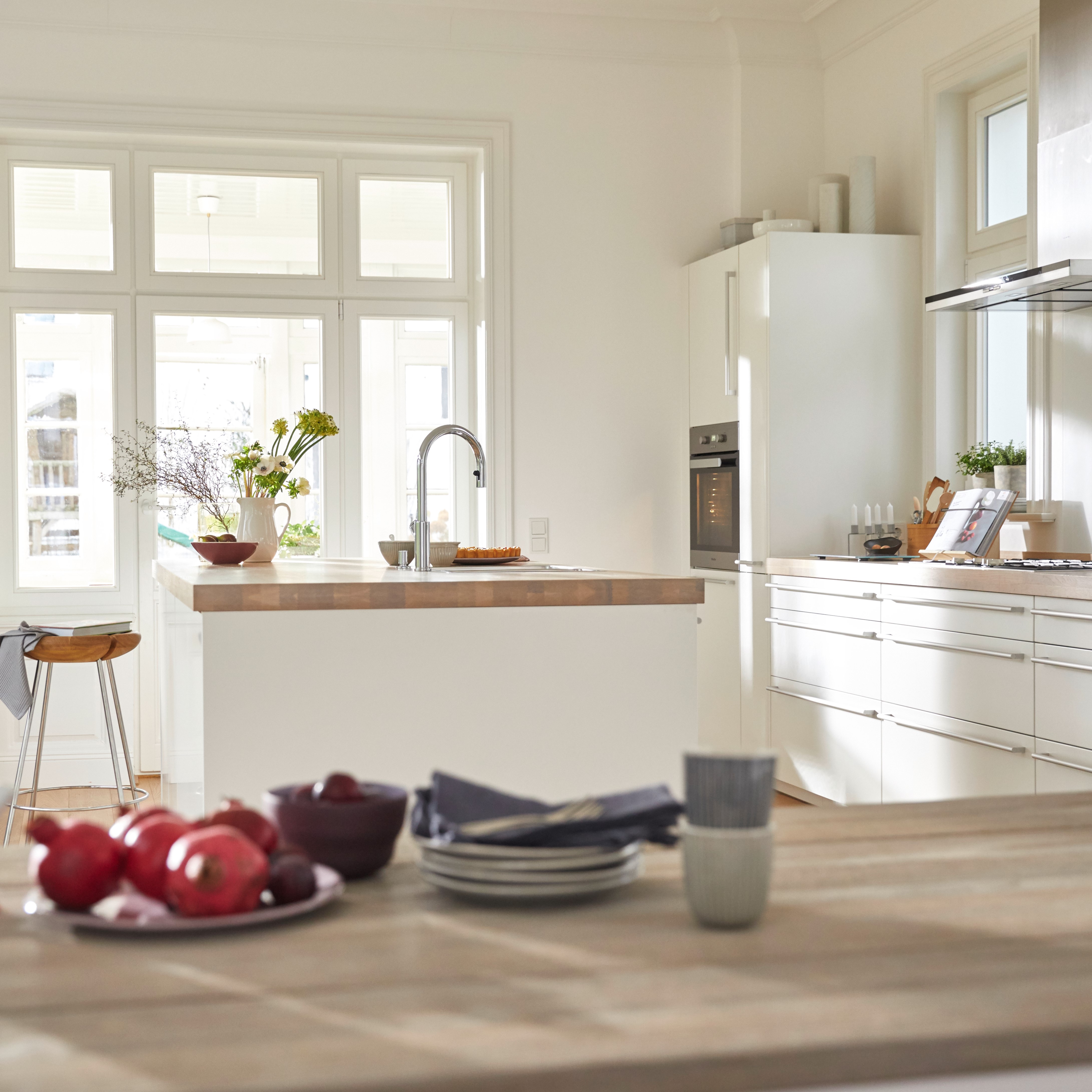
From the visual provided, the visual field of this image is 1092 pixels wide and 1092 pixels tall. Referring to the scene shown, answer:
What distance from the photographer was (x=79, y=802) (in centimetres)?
474

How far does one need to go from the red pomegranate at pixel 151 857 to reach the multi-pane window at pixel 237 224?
466cm

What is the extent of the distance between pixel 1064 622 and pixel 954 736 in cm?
62

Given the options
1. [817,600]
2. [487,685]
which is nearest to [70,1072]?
[487,685]

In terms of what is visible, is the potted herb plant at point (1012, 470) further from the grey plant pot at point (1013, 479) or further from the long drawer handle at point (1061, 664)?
the long drawer handle at point (1061, 664)

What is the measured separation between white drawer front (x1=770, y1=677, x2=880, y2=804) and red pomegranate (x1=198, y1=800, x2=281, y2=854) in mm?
3149

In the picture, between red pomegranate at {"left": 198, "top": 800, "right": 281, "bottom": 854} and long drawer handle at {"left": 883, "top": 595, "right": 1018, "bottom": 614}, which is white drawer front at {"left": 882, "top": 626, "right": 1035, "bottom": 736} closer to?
long drawer handle at {"left": 883, "top": 595, "right": 1018, "bottom": 614}

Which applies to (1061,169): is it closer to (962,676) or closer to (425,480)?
(962,676)

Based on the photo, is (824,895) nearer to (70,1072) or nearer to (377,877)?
(377,877)

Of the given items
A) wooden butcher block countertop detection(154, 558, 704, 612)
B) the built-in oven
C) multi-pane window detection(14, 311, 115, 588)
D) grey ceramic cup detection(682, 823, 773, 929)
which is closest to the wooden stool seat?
wooden butcher block countertop detection(154, 558, 704, 612)

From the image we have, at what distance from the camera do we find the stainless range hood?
367cm

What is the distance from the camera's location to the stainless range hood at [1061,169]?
367 centimetres

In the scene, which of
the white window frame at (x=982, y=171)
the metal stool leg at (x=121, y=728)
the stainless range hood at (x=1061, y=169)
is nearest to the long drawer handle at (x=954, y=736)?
the stainless range hood at (x=1061, y=169)

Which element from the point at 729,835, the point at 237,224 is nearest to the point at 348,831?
the point at 729,835

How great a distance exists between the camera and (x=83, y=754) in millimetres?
5035
